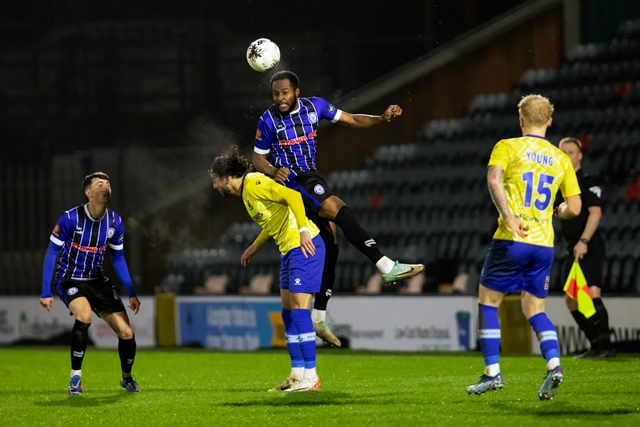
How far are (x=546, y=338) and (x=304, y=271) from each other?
1.74 m

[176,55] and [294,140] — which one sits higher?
[176,55]

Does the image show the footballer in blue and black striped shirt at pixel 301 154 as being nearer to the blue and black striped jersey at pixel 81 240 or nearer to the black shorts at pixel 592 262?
the blue and black striped jersey at pixel 81 240

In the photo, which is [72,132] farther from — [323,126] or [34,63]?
[323,126]

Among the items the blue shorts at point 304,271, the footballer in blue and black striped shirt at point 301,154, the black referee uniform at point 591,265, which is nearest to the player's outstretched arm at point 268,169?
the footballer in blue and black striped shirt at point 301,154

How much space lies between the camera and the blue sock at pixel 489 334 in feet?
20.7

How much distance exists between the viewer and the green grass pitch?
239 inches

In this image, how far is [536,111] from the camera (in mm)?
6203

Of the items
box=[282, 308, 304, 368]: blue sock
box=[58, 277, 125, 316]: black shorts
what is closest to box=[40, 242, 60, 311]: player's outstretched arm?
box=[58, 277, 125, 316]: black shorts

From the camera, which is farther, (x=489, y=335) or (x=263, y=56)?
(x=263, y=56)

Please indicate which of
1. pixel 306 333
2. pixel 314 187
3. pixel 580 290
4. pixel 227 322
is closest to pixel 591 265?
pixel 580 290

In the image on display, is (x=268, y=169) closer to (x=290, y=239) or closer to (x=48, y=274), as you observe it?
(x=290, y=239)

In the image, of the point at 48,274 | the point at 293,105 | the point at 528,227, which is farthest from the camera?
the point at 48,274

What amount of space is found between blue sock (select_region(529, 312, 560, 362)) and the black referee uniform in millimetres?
3793

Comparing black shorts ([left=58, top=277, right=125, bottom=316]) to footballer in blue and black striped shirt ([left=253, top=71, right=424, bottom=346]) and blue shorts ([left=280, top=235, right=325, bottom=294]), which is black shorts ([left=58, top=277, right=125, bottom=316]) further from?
blue shorts ([left=280, top=235, right=325, bottom=294])
